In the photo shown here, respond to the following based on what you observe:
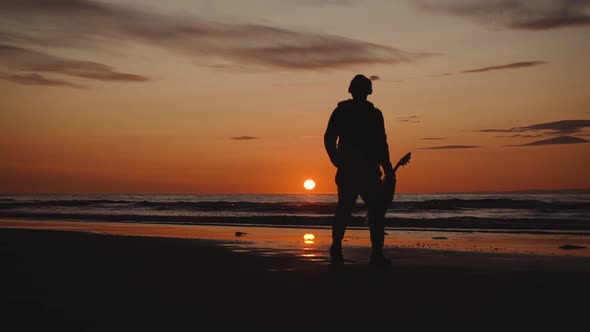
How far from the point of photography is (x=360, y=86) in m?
6.66

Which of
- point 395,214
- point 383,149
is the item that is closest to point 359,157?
point 383,149

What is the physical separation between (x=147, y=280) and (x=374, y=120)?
113 inches

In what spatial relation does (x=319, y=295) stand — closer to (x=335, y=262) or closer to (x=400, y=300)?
(x=400, y=300)

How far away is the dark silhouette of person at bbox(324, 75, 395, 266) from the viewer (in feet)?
21.4

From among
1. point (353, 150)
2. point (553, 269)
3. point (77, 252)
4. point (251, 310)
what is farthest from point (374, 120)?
point (77, 252)

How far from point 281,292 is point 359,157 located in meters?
2.45

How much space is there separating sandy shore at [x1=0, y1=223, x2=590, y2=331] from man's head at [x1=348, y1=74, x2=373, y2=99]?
178 centimetres

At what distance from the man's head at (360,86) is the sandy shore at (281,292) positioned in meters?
1.78

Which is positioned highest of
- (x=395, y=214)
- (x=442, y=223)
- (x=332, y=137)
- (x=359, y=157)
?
(x=395, y=214)

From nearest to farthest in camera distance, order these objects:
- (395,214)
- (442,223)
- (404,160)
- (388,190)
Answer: (388,190), (404,160), (442,223), (395,214)

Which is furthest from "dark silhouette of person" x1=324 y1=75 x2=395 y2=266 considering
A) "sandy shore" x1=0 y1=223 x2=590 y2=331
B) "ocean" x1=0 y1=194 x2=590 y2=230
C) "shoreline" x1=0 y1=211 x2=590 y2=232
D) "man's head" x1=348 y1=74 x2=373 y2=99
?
"ocean" x1=0 y1=194 x2=590 y2=230

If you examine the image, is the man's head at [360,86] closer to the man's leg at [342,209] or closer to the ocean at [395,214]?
the man's leg at [342,209]

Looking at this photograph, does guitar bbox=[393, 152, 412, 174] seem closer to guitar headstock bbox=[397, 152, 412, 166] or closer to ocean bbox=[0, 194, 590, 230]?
guitar headstock bbox=[397, 152, 412, 166]

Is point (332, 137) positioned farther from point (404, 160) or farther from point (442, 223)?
point (442, 223)
